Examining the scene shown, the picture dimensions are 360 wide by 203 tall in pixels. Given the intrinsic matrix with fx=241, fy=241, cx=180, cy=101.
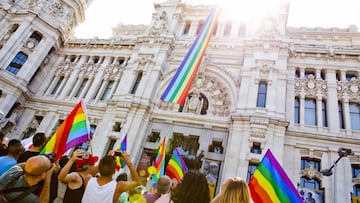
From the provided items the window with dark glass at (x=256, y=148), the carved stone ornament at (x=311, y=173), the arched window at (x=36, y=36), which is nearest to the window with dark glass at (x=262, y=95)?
the window with dark glass at (x=256, y=148)

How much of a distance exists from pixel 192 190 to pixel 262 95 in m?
15.4

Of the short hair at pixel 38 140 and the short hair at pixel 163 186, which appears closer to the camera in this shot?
the short hair at pixel 163 186

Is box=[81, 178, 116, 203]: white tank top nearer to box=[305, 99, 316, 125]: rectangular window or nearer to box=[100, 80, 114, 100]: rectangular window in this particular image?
box=[305, 99, 316, 125]: rectangular window

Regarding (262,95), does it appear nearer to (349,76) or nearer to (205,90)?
(205,90)

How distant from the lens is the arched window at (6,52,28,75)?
22.9m

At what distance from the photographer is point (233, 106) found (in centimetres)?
1791

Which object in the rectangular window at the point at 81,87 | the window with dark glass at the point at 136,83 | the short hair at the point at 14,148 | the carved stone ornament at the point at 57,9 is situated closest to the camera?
the short hair at the point at 14,148

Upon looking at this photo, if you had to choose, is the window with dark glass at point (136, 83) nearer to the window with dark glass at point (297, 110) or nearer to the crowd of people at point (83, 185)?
the window with dark glass at point (297, 110)

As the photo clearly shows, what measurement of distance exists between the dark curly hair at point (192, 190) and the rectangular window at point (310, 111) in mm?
15897

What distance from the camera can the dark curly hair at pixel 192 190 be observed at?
334cm

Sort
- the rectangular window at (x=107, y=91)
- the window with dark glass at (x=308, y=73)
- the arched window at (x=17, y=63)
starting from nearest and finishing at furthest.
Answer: the window with dark glass at (x=308, y=73), the rectangular window at (x=107, y=91), the arched window at (x=17, y=63)

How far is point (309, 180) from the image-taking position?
14594mm

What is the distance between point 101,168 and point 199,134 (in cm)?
1339

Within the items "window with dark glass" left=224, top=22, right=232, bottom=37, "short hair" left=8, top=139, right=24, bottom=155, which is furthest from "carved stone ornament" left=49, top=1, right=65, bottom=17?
"short hair" left=8, top=139, right=24, bottom=155
